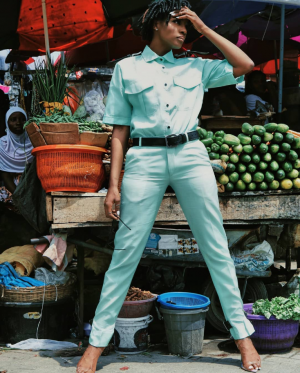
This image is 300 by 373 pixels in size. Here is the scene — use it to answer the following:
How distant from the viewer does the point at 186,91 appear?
11.2 ft

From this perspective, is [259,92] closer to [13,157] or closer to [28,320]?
[13,157]

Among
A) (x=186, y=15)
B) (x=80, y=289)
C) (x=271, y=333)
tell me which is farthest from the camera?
(x=80, y=289)

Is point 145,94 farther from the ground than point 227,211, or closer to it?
farther from the ground

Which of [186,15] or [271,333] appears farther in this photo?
[271,333]

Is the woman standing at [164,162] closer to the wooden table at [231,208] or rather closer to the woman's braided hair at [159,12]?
the woman's braided hair at [159,12]

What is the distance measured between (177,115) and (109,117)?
0.48 meters

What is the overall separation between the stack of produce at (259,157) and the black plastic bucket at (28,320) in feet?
6.30

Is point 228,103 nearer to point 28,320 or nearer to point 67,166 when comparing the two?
point 67,166

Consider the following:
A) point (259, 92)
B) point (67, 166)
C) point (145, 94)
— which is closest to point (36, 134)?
point (67, 166)

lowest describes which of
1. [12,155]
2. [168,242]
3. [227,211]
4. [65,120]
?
[168,242]

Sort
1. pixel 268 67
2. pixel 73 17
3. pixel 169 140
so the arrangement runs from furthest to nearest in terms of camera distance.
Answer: pixel 268 67
pixel 73 17
pixel 169 140

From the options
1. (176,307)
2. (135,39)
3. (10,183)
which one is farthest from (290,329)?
(135,39)

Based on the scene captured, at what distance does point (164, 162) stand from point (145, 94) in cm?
48

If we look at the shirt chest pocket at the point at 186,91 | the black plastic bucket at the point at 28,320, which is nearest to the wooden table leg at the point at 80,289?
the black plastic bucket at the point at 28,320
